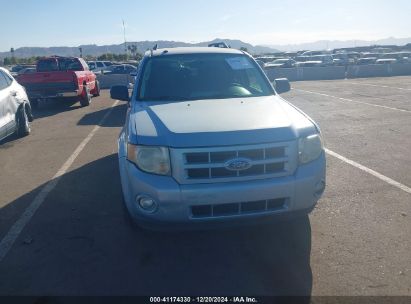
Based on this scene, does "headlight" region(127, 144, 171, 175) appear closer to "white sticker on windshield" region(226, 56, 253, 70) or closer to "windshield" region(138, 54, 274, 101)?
"windshield" region(138, 54, 274, 101)

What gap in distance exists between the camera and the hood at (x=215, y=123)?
10.6ft

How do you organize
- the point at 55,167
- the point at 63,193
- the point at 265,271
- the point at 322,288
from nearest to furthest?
the point at 322,288 → the point at 265,271 → the point at 63,193 → the point at 55,167

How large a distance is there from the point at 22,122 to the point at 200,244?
672 cm

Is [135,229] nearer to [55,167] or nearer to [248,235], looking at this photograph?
[248,235]

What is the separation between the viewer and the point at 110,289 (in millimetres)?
3098

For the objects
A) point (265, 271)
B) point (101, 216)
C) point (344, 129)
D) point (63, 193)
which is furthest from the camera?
point (344, 129)

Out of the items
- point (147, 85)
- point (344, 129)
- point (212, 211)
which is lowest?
point (344, 129)

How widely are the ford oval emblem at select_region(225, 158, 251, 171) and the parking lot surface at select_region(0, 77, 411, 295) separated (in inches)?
29.6

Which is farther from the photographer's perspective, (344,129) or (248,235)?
(344,129)

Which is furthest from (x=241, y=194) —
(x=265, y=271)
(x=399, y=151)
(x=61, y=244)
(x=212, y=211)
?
(x=399, y=151)

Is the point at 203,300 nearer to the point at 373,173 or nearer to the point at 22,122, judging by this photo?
the point at 373,173

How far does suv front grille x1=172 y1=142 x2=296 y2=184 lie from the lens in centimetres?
320

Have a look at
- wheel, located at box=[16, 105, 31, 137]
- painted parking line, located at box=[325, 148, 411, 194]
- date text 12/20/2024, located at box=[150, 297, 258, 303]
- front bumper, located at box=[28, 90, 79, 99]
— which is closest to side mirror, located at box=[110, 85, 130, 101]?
date text 12/20/2024, located at box=[150, 297, 258, 303]

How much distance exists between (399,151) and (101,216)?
207 inches
